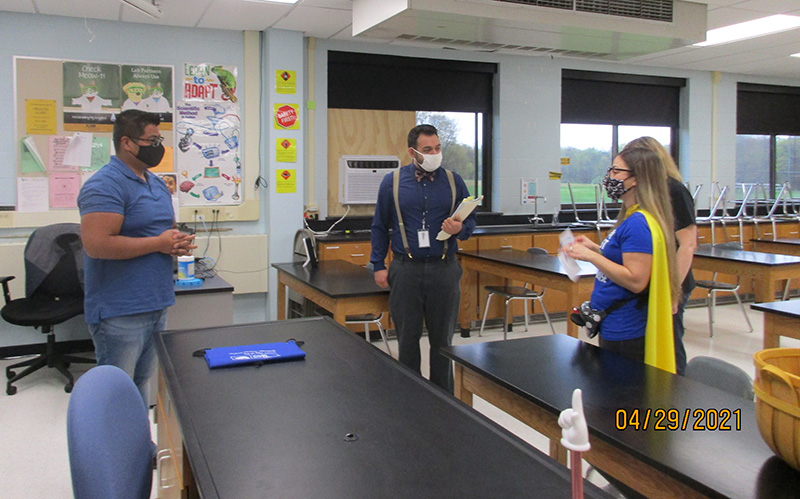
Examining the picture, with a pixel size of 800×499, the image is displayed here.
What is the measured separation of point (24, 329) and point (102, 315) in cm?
293

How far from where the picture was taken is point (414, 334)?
3287 millimetres

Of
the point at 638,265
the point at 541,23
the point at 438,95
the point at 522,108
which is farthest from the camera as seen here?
the point at 522,108

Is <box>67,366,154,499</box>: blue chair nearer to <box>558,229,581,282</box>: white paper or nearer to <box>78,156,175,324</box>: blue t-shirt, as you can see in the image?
<box>78,156,175,324</box>: blue t-shirt

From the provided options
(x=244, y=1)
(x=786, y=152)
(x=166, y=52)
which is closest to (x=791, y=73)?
(x=786, y=152)

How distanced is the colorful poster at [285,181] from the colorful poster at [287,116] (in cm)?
38

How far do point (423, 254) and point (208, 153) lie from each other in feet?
9.19

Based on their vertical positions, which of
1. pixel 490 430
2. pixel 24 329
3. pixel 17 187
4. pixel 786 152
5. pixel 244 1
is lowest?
pixel 24 329

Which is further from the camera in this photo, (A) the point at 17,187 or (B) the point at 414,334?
(A) the point at 17,187

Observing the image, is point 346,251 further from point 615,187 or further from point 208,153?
point 615,187

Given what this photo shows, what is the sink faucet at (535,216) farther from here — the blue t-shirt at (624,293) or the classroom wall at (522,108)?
the blue t-shirt at (624,293)

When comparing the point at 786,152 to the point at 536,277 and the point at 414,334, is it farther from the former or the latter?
the point at 414,334

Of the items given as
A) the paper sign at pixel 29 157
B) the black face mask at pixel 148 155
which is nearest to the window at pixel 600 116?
the paper sign at pixel 29 157

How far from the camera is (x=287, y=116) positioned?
210 inches

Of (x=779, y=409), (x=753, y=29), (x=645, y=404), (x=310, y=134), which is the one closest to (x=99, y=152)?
(x=310, y=134)
